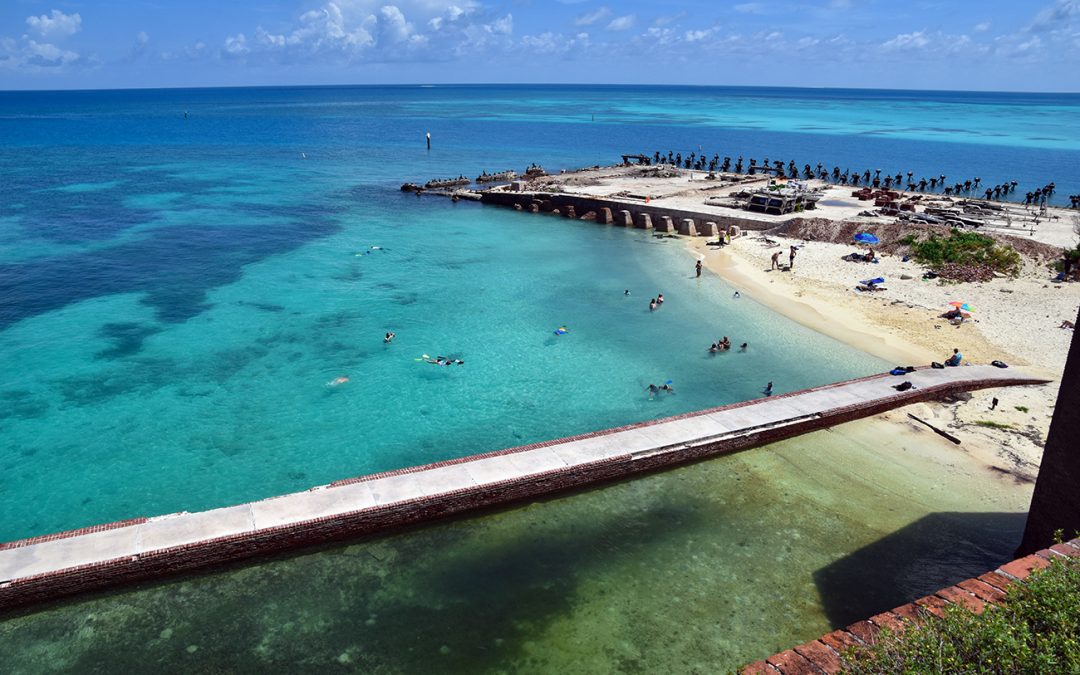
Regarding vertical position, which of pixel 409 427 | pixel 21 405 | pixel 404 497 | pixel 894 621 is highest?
pixel 894 621

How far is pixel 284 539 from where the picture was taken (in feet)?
61.0

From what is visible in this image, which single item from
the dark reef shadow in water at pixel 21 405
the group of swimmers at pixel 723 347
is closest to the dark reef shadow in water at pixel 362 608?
the dark reef shadow in water at pixel 21 405

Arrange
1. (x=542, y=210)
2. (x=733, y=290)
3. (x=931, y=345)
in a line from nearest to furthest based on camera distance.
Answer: (x=931, y=345) → (x=733, y=290) → (x=542, y=210)

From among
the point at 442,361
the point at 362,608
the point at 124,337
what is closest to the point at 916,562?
the point at 362,608

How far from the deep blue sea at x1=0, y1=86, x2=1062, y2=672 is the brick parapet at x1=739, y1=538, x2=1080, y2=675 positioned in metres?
4.78

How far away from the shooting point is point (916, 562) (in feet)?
62.1

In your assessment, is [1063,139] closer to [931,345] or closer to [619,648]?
[931,345]

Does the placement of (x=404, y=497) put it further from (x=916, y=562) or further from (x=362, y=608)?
(x=916, y=562)

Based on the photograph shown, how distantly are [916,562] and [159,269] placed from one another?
162ft

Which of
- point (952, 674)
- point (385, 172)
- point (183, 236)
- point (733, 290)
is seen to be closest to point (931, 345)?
point (733, 290)

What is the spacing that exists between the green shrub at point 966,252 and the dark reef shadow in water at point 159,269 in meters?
48.1

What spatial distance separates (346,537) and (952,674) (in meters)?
15.4

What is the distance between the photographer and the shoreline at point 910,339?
2477 cm

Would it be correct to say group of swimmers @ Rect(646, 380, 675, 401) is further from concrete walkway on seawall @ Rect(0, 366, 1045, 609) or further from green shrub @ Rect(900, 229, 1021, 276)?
green shrub @ Rect(900, 229, 1021, 276)
